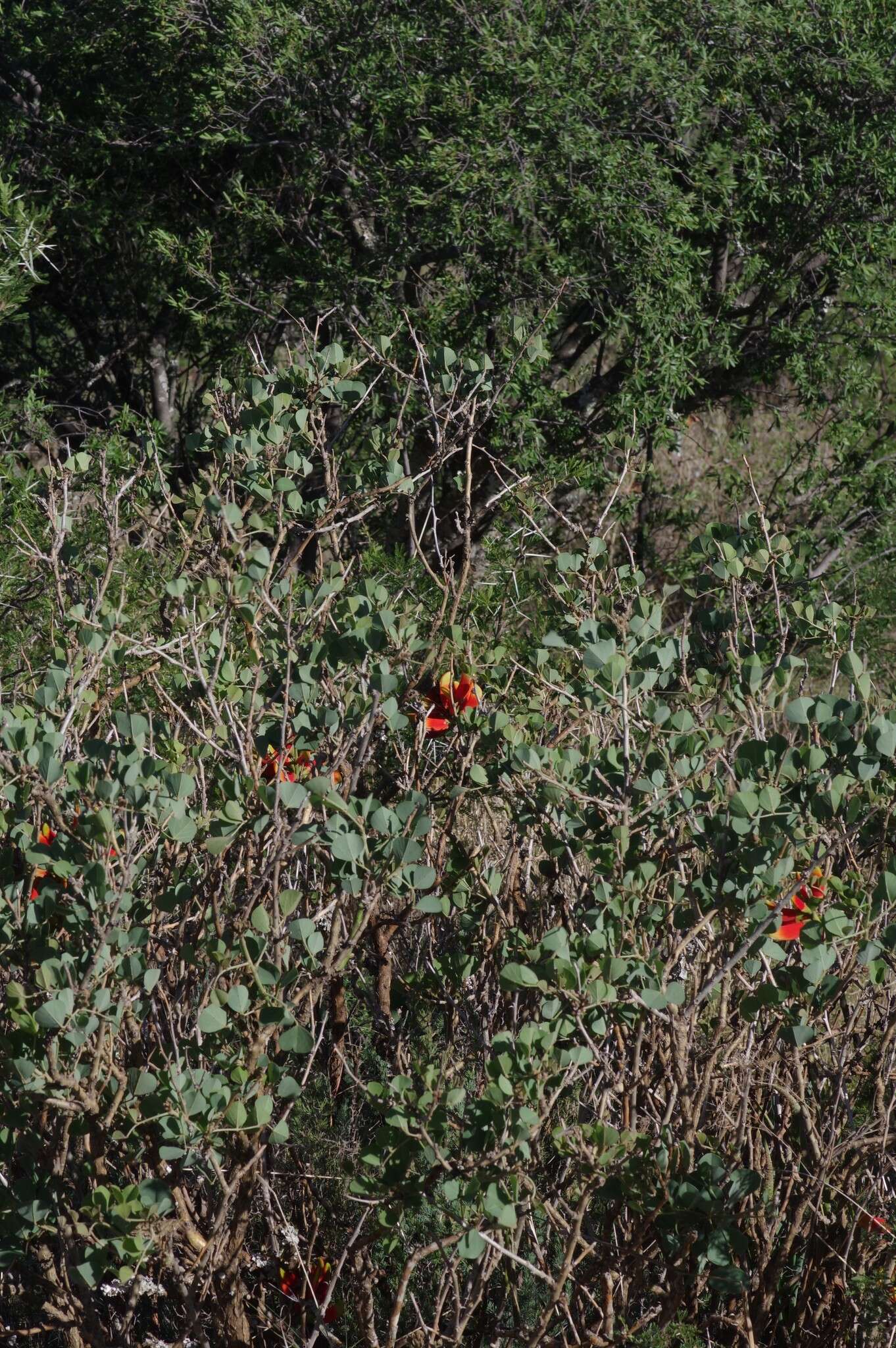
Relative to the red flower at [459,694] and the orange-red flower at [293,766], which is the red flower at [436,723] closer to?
the red flower at [459,694]

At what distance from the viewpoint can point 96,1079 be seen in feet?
5.52

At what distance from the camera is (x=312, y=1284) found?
2072mm

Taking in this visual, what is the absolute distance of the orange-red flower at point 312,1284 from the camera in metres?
2.04

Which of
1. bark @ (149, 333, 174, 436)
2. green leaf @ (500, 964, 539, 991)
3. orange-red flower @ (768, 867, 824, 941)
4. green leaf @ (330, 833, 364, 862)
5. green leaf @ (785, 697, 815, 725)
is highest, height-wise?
green leaf @ (785, 697, 815, 725)

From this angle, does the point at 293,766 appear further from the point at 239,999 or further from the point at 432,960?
the point at 239,999

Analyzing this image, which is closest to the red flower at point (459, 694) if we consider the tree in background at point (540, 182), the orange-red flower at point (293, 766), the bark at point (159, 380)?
the orange-red flower at point (293, 766)

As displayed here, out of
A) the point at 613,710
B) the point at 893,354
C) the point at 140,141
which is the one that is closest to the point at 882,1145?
the point at 613,710

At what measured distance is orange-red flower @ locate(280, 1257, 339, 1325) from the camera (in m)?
2.04

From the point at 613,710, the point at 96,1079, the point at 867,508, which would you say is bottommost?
the point at 867,508

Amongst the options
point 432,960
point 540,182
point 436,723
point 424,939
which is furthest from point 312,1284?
point 540,182

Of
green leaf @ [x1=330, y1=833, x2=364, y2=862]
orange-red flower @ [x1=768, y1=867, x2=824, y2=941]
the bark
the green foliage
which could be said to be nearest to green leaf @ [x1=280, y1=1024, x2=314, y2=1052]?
the green foliage

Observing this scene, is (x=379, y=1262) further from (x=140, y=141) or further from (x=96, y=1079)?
(x=140, y=141)

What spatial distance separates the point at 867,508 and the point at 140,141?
408cm

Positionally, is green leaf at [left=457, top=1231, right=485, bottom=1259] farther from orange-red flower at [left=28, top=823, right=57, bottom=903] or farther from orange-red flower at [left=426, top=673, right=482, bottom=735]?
orange-red flower at [left=426, top=673, right=482, bottom=735]
